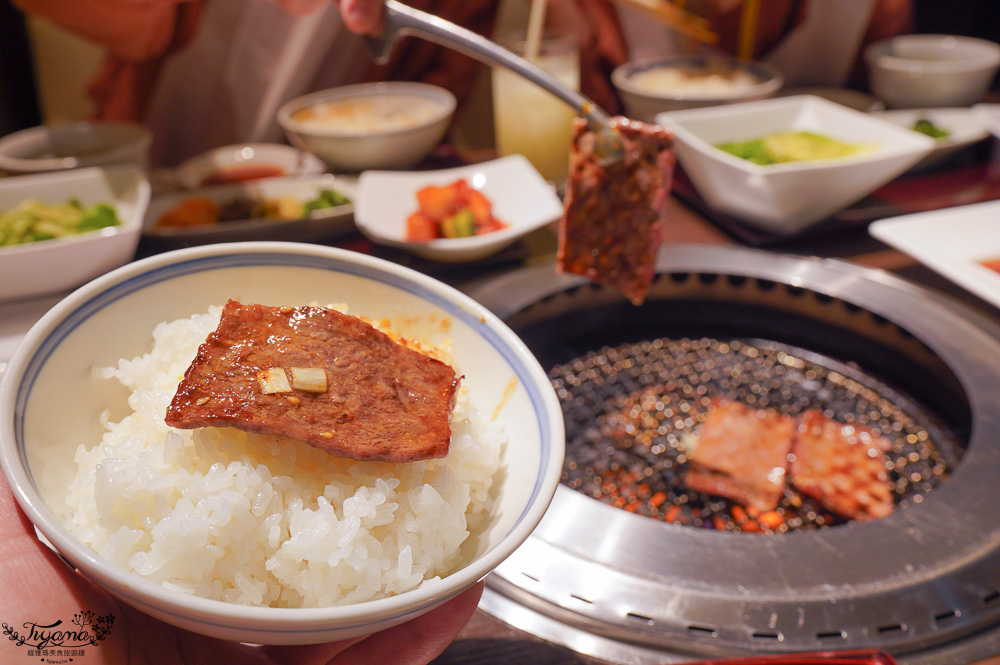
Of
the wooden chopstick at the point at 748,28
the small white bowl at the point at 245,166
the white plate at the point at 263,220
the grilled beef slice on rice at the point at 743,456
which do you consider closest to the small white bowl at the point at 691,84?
the wooden chopstick at the point at 748,28

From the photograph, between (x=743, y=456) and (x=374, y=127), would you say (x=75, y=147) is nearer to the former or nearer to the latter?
(x=374, y=127)

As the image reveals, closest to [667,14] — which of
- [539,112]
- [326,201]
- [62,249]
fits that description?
[539,112]

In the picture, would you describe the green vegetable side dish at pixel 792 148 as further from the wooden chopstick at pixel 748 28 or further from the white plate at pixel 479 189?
the wooden chopstick at pixel 748 28

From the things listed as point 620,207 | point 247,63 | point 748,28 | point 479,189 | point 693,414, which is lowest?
point 693,414

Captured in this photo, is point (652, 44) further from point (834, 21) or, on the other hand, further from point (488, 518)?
point (488, 518)

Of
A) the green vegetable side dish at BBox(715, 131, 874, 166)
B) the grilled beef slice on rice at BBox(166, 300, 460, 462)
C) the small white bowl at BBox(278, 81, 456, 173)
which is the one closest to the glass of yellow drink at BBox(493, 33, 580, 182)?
the small white bowl at BBox(278, 81, 456, 173)

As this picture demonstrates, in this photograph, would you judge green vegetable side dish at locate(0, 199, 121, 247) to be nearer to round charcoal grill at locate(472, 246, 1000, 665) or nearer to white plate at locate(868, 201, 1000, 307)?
round charcoal grill at locate(472, 246, 1000, 665)
